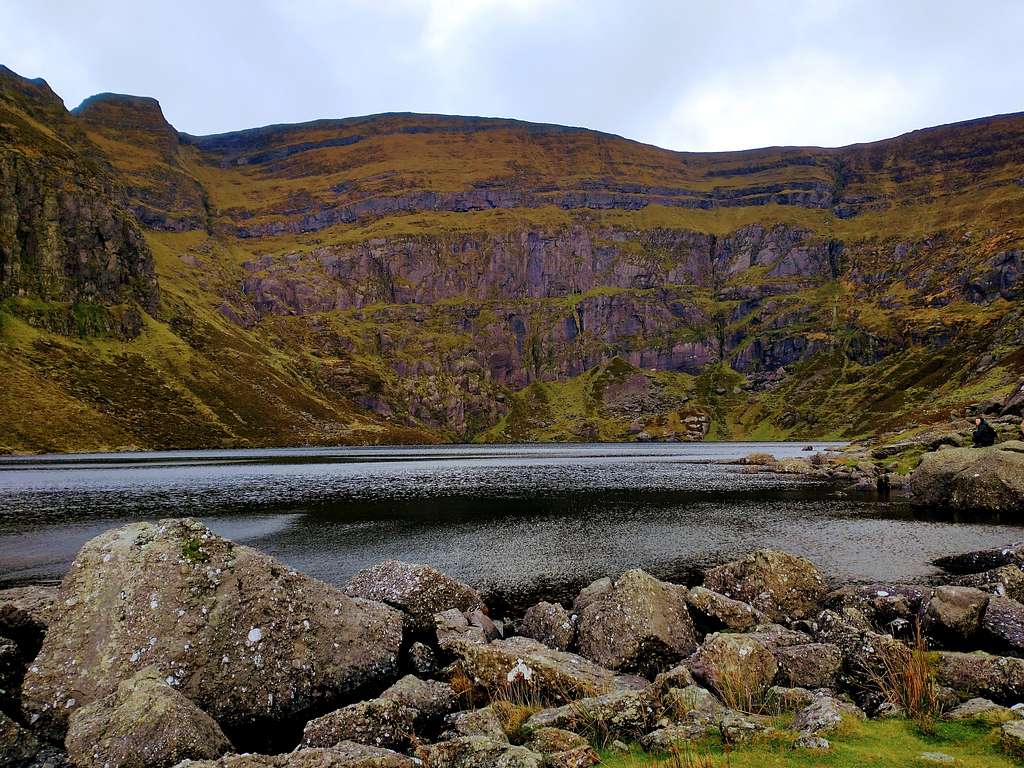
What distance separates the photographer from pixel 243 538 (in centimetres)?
4881

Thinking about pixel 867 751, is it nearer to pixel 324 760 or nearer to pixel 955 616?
pixel 324 760

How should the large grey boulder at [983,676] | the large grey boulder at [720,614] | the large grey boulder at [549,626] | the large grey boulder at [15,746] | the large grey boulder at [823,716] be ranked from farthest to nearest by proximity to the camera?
the large grey boulder at [720,614], the large grey boulder at [549,626], the large grey boulder at [983,676], the large grey boulder at [15,746], the large grey boulder at [823,716]

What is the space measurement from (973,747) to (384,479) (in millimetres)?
101107

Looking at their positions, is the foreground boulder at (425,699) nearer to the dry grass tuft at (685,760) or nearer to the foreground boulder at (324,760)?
the foreground boulder at (324,760)

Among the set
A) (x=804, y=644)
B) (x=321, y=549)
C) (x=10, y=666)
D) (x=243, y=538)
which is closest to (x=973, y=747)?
(x=804, y=644)

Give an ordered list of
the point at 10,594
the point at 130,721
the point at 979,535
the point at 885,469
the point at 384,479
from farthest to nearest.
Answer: the point at 384,479 → the point at 885,469 → the point at 979,535 → the point at 10,594 → the point at 130,721

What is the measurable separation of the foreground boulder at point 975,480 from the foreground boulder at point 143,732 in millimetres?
64319

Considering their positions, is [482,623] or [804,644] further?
[482,623]

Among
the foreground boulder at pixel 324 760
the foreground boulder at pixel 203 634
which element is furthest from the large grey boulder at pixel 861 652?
the foreground boulder at pixel 203 634

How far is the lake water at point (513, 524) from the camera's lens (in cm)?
3731

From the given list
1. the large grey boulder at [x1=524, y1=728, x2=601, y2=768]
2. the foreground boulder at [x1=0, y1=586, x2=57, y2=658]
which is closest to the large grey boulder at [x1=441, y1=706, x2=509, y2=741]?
the large grey boulder at [x1=524, y1=728, x2=601, y2=768]

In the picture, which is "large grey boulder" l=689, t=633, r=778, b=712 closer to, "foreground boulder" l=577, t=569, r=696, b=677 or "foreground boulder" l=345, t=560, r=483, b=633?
"foreground boulder" l=577, t=569, r=696, b=677

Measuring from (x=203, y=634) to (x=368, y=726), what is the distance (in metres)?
6.25

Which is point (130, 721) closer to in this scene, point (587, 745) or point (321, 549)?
point (587, 745)
